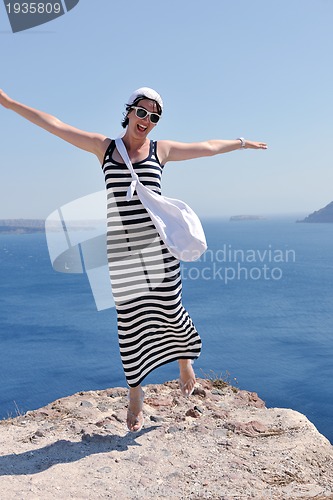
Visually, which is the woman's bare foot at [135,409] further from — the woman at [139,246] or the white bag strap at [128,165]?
the white bag strap at [128,165]

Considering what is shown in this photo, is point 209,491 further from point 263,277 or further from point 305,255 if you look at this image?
point 305,255

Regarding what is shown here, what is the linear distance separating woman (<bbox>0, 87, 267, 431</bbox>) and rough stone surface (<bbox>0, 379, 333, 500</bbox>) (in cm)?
37

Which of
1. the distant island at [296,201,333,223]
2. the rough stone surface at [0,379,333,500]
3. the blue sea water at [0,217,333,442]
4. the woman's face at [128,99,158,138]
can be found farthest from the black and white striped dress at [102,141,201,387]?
the distant island at [296,201,333,223]

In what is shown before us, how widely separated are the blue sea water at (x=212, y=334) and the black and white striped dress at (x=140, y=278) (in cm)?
185

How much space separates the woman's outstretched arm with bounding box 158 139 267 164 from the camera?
388 centimetres

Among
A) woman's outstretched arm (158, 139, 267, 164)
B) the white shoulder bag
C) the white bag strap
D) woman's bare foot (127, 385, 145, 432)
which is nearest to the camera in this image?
the white bag strap

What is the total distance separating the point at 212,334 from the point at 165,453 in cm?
2356

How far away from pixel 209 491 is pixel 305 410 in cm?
1377

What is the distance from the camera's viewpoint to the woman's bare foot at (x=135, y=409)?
159 inches

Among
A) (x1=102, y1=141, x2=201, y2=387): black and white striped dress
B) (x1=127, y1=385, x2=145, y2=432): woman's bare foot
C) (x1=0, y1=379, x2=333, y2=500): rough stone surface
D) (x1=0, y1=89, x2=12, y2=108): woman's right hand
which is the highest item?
(x1=0, y1=89, x2=12, y2=108): woman's right hand

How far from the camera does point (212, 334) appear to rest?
1078 inches

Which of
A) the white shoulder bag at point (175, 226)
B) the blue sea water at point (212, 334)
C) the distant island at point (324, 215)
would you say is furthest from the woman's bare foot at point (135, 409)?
the distant island at point (324, 215)

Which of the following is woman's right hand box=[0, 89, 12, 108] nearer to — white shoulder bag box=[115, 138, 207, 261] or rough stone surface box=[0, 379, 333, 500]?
white shoulder bag box=[115, 138, 207, 261]

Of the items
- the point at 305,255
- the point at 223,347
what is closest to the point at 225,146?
the point at 223,347
